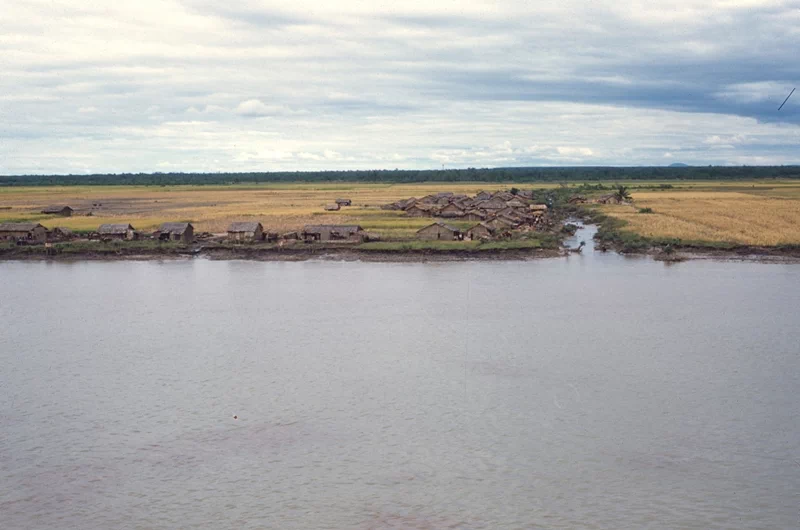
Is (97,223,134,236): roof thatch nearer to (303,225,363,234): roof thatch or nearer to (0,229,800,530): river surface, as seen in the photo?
(303,225,363,234): roof thatch

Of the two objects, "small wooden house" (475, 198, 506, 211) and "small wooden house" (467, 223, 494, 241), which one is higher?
"small wooden house" (475, 198, 506, 211)

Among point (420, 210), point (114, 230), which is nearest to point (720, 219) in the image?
point (420, 210)

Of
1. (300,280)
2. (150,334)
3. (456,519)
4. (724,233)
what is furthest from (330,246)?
(456,519)

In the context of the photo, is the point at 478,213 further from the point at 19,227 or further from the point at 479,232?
the point at 19,227

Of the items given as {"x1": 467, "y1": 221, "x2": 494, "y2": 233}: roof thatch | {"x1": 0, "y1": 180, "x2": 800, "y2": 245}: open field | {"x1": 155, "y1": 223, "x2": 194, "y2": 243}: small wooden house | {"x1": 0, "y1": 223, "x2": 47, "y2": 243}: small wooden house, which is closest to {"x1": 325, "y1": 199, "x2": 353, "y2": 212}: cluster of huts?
{"x1": 0, "y1": 180, "x2": 800, "y2": 245}: open field

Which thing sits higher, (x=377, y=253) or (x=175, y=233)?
(x=175, y=233)

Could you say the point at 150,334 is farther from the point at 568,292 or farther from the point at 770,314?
the point at 770,314

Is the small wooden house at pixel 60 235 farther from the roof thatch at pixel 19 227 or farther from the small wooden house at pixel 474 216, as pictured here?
the small wooden house at pixel 474 216
